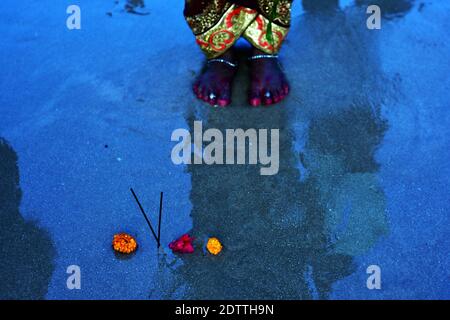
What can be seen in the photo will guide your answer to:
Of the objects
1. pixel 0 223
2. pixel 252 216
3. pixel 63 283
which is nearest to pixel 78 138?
pixel 0 223

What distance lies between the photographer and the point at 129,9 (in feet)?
6.95

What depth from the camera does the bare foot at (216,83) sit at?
5.73ft

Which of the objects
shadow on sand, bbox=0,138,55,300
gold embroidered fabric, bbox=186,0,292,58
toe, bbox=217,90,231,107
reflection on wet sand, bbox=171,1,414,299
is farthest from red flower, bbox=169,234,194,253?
gold embroidered fabric, bbox=186,0,292,58

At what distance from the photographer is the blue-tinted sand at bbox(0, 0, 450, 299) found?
132 cm

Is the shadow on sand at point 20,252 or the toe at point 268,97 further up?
the toe at point 268,97

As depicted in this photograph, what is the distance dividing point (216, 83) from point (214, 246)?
2.22 feet

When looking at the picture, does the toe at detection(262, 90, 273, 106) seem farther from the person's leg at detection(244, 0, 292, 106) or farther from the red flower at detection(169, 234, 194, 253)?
the red flower at detection(169, 234, 194, 253)

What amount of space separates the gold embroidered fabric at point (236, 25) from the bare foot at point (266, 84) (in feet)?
0.19

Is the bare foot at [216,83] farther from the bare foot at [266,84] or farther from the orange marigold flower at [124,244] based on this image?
the orange marigold flower at [124,244]

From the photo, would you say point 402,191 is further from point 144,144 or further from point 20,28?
point 20,28

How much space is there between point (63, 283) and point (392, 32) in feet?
5.35

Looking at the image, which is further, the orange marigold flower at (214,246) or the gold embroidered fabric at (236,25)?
the gold embroidered fabric at (236,25)

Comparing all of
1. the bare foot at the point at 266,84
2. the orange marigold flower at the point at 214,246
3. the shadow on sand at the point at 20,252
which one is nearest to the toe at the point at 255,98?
the bare foot at the point at 266,84

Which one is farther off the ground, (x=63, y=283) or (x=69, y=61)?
(x=69, y=61)
